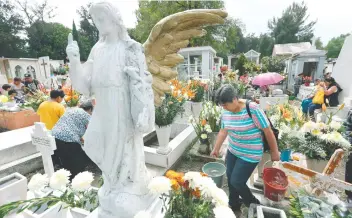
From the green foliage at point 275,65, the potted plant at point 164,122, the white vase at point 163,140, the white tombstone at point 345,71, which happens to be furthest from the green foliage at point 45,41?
the white tombstone at point 345,71

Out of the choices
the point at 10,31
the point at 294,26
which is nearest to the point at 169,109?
the point at 10,31

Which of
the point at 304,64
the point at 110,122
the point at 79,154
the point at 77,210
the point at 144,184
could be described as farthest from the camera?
the point at 304,64

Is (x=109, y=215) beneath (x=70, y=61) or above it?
beneath

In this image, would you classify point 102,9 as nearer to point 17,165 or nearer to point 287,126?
point 287,126

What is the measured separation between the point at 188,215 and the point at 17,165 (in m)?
3.36

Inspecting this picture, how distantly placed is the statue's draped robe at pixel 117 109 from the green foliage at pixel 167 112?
75.3 inches

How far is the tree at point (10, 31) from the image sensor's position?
23.8 meters

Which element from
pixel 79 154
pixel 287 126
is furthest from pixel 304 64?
pixel 79 154

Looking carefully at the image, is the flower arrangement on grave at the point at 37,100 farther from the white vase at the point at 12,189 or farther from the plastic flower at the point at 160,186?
the plastic flower at the point at 160,186

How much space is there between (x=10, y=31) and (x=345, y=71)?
33078mm

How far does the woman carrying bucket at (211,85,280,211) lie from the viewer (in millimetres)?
2066

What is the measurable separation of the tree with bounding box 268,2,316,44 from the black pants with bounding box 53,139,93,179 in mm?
38358

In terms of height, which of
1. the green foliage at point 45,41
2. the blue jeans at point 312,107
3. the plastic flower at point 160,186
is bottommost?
the blue jeans at point 312,107

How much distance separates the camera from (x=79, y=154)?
129 inches
